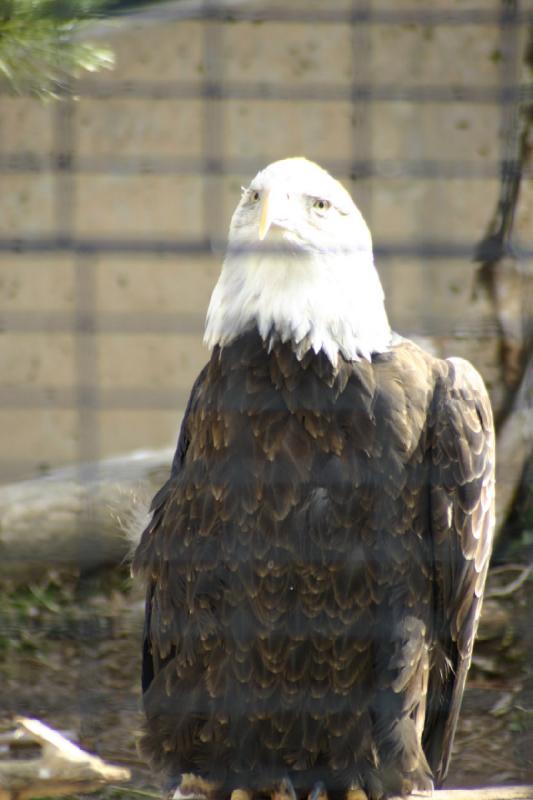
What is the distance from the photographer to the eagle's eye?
2.44m

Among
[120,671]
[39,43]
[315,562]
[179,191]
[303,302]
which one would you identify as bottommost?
[120,671]

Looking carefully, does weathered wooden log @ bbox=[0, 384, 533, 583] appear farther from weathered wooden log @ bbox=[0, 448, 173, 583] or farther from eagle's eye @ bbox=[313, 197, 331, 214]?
eagle's eye @ bbox=[313, 197, 331, 214]

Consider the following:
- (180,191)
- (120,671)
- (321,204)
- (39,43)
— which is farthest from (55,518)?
(321,204)

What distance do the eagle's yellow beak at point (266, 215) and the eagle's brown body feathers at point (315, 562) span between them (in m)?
0.27

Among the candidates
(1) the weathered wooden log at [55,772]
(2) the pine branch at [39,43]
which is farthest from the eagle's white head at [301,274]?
(1) the weathered wooden log at [55,772]

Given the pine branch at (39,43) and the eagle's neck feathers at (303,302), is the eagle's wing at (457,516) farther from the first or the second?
the pine branch at (39,43)

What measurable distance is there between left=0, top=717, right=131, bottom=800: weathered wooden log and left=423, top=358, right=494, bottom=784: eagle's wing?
0.75m

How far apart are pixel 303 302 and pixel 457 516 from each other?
0.53m

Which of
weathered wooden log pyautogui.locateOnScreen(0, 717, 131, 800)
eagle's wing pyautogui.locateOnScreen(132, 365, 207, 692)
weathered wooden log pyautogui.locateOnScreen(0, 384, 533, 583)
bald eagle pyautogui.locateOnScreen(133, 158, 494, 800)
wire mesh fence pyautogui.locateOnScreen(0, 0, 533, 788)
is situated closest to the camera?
weathered wooden log pyautogui.locateOnScreen(0, 717, 131, 800)

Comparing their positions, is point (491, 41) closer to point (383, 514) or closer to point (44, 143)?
point (44, 143)

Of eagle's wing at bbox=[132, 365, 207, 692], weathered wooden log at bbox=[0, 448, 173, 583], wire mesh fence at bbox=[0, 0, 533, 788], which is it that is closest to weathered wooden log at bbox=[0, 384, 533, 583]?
weathered wooden log at bbox=[0, 448, 173, 583]

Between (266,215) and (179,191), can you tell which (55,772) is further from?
(179,191)

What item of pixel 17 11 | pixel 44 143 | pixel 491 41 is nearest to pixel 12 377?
pixel 44 143

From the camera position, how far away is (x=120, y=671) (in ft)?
13.5
